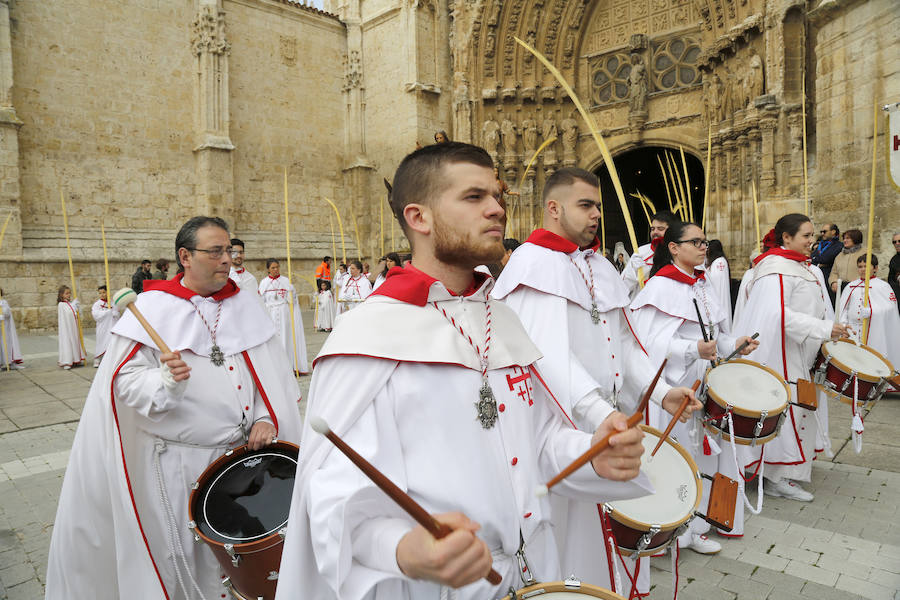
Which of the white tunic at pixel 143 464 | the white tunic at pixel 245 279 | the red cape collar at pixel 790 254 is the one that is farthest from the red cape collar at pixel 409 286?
the white tunic at pixel 245 279

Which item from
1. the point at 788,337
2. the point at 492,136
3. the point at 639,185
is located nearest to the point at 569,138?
the point at 492,136

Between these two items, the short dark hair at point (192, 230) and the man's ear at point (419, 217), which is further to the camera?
the short dark hair at point (192, 230)

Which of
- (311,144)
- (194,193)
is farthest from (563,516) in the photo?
(311,144)

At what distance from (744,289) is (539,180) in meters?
12.5

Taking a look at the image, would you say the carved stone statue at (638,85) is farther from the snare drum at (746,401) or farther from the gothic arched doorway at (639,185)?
the snare drum at (746,401)

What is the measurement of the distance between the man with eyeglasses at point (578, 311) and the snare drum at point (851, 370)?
84.8 inches

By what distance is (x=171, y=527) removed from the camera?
2.55 metres

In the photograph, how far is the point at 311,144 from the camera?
1947 centimetres

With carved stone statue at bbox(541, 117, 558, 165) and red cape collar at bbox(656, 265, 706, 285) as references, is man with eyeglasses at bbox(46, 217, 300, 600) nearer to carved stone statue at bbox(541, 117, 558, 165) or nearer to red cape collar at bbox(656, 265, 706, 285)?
red cape collar at bbox(656, 265, 706, 285)

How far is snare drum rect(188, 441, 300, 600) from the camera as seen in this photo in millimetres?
2031

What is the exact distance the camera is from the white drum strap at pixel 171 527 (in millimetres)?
2506

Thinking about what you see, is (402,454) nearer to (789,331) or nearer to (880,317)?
(789,331)

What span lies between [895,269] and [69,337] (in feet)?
42.7

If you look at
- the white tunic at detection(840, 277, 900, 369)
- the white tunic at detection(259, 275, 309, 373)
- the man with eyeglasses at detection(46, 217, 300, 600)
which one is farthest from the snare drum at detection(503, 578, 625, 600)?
the white tunic at detection(259, 275, 309, 373)
